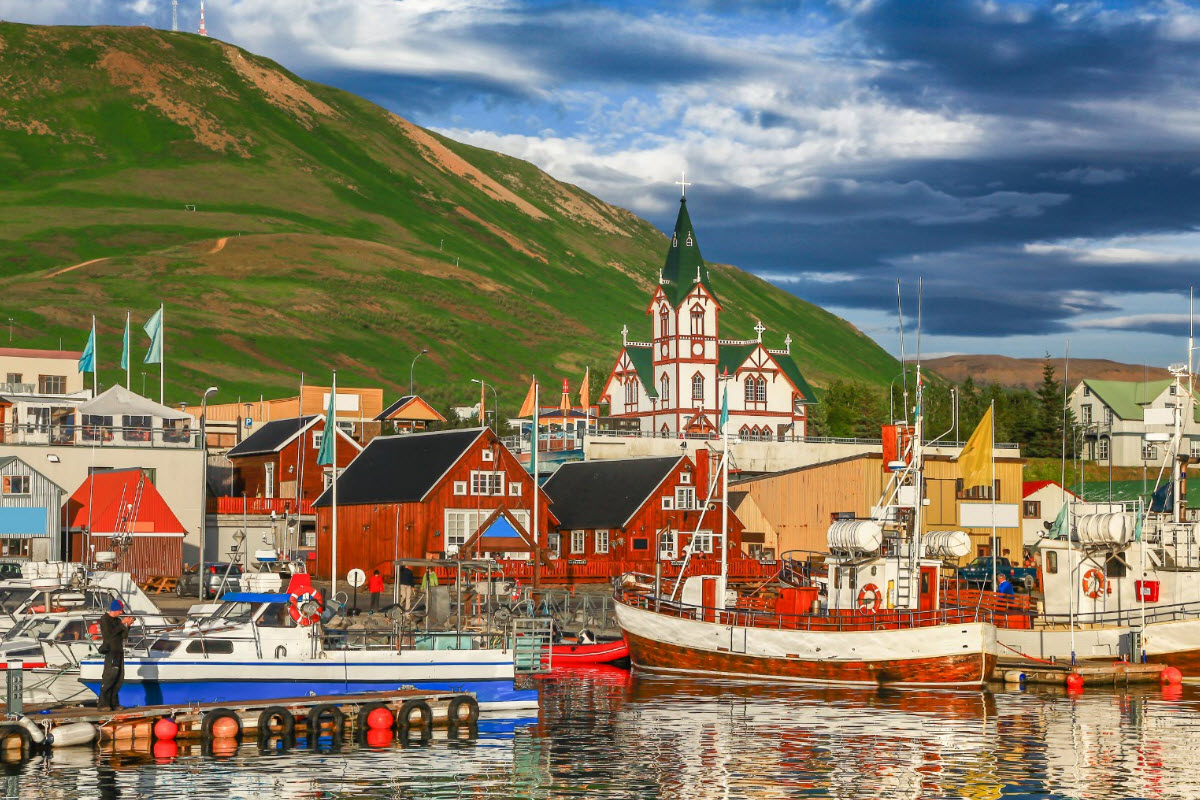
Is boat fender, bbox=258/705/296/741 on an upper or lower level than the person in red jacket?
lower

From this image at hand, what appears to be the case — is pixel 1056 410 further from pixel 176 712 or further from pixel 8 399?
pixel 176 712

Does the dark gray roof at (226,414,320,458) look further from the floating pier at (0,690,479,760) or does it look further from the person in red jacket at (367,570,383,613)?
the floating pier at (0,690,479,760)

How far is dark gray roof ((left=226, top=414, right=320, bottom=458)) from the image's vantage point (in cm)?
9075

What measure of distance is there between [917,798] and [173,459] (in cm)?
6008

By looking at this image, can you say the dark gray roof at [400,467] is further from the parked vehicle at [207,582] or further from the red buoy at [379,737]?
the red buoy at [379,737]

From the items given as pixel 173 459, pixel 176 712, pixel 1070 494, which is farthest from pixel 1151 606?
pixel 173 459

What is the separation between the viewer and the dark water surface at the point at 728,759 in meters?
29.9

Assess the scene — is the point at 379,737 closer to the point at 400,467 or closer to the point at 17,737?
the point at 17,737

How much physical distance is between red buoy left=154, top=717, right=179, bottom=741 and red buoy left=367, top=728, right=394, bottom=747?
4.37 metres

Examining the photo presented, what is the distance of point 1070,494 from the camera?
308 ft

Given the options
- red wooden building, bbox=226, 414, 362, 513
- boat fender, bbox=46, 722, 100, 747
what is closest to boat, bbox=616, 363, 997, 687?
boat fender, bbox=46, 722, 100, 747

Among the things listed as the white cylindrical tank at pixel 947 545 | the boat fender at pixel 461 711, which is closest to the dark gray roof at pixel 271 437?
the white cylindrical tank at pixel 947 545

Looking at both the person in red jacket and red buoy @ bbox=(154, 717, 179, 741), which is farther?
the person in red jacket

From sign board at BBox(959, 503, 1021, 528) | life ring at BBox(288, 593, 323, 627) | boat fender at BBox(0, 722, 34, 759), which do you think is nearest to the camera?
boat fender at BBox(0, 722, 34, 759)
